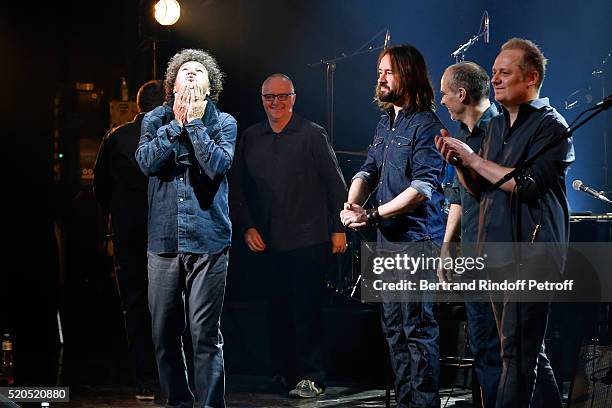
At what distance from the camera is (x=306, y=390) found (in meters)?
5.68

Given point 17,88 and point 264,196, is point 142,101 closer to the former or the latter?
point 264,196

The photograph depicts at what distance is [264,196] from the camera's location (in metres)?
5.94

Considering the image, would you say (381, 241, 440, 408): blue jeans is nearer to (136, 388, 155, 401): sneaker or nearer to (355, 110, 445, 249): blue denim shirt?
(355, 110, 445, 249): blue denim shirt

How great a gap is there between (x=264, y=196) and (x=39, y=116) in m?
6.20

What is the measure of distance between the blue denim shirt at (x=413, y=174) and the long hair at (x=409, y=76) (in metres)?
0.06

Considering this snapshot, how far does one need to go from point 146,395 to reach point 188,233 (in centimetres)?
159

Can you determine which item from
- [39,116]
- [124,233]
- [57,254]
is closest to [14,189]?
[39,116]

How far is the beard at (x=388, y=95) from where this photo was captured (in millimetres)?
4387

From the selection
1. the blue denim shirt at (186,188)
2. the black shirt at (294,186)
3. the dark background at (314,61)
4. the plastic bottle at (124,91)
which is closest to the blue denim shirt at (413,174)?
the blue denim shirt at (186,188)

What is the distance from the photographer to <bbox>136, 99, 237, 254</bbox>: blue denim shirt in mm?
4332

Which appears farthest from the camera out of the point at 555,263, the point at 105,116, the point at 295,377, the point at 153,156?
the point at 105,116

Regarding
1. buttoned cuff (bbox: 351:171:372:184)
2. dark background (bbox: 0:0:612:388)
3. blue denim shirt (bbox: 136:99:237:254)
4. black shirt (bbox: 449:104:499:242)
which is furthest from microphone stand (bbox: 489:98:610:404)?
dark background (bbox: 0:0:612:388)

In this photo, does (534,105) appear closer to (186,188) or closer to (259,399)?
(186,188)

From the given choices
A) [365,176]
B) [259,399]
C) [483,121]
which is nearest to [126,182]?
[259,399]
